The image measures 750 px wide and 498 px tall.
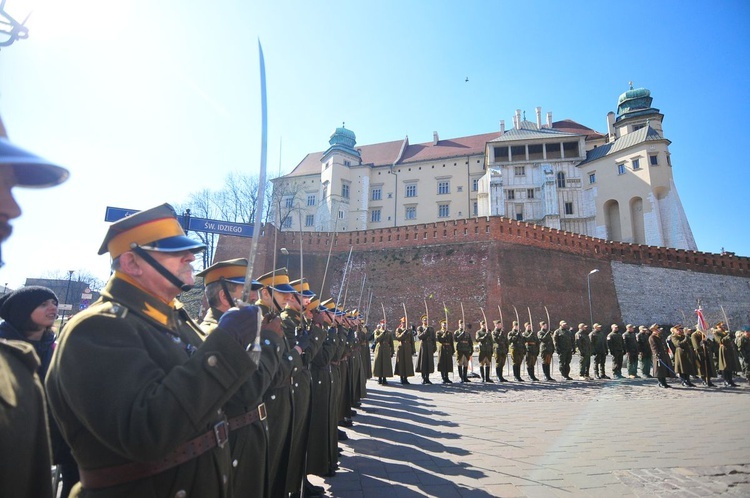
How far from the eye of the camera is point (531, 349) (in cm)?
1500

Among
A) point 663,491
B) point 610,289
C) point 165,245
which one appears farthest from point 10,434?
point 610,289

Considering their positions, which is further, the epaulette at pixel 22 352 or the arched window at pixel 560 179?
the arched window at pixel 560 179

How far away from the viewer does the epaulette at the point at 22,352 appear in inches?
60.2

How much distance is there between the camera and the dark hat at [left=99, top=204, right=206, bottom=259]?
7.00ft

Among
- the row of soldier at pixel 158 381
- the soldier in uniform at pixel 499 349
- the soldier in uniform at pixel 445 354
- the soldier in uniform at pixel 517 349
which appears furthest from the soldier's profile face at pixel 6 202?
the soldier in uniform at pixel 517 349

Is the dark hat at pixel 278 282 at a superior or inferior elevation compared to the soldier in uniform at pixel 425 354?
superior

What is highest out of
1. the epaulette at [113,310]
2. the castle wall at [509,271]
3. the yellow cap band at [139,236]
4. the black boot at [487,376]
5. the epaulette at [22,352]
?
the castle wall at [509,271]

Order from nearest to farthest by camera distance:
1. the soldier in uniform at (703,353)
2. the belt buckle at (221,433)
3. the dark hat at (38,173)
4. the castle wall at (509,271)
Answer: the dark hat at (38,173) < the belt buckle at (221,433) < the soldier in uniform at (703,353) < the castle wall at (509,271)

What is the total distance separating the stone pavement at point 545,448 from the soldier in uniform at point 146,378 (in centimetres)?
290

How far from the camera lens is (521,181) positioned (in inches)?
1757

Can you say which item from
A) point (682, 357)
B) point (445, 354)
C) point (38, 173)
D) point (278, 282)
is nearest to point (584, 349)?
point (682, 357)

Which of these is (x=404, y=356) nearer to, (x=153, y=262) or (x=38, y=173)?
(x=153, y=262)

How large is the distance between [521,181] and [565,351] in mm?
32947

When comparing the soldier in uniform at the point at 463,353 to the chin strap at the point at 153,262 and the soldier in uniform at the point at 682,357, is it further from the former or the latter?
the chin strap at the point at 153,262
